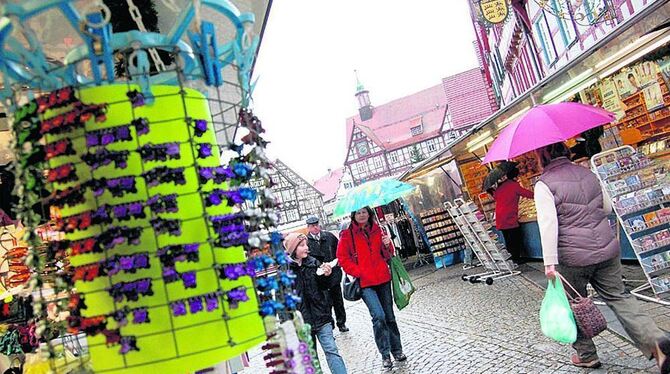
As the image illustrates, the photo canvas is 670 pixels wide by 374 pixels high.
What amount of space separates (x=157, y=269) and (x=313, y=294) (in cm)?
474

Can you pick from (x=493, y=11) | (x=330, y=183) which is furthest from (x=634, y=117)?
(x=330, y=183)

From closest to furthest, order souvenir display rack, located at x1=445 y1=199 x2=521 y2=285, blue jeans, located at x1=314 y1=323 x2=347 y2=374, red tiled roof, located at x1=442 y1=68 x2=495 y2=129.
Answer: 1. blue jeans, located at x1=314 y1=323 x2=347 y2=374
2. souvenir display rack, located at x1=445 y1=199 x2=521 y2=285
3. red tiled roof, located at x1=442 y1=68 x2=495 y2=129

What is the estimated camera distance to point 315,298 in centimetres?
600

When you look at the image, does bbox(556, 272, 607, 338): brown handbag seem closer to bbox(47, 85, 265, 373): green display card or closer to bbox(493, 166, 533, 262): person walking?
bbox(47, 85, 265, 373): green display card

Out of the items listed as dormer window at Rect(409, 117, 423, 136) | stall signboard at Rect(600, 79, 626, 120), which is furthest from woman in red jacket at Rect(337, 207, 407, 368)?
dormer window at Rect(409, 117, 423, 136)

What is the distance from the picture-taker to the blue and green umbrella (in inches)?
296

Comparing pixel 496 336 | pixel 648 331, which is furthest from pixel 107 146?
pixel 496 336

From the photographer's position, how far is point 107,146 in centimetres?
138

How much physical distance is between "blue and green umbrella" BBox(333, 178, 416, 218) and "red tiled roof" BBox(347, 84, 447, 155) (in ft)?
191

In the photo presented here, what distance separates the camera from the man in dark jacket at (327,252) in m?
8.30

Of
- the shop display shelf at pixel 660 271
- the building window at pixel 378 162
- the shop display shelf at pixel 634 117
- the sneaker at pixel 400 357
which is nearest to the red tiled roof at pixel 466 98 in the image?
the building window at pixel 378 162

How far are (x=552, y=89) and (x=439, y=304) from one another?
4246 mm

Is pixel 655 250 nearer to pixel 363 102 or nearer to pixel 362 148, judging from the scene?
pixel 362 148

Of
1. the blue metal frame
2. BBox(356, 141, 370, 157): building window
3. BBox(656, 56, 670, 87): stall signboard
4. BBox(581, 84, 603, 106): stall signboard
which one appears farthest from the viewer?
BBox(356, 141, 370, 157): building window
